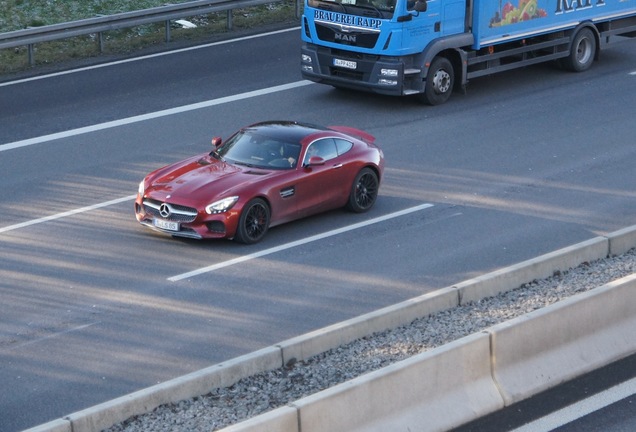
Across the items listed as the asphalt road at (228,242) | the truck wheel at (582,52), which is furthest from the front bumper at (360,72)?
the truck wheel at (582,52)

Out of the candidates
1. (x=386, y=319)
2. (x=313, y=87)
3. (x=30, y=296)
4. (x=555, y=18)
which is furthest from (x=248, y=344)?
(x=555, y=18)

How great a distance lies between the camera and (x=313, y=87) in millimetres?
23609

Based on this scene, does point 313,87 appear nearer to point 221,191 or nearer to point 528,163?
point 528,163

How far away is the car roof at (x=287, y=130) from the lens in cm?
1628

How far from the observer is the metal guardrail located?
24.3 m

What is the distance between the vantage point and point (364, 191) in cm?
1675

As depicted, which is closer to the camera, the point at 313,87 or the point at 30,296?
the point at 30,296

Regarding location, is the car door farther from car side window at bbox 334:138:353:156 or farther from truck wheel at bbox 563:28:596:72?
truck wheel at bbox 563:28:596:72

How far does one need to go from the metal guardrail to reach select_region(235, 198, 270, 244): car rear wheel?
10.9 meters

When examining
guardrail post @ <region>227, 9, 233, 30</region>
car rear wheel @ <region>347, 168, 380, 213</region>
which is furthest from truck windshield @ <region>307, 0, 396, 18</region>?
guardrail post @ <region>227, 9, 233, 30</region>

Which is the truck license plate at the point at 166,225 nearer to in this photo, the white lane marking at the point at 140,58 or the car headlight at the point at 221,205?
the car headlight at the point at 221,205

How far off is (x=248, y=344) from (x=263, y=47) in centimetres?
1539

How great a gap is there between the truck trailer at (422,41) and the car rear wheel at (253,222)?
6.94 metres

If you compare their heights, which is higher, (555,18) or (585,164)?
(555,18)
